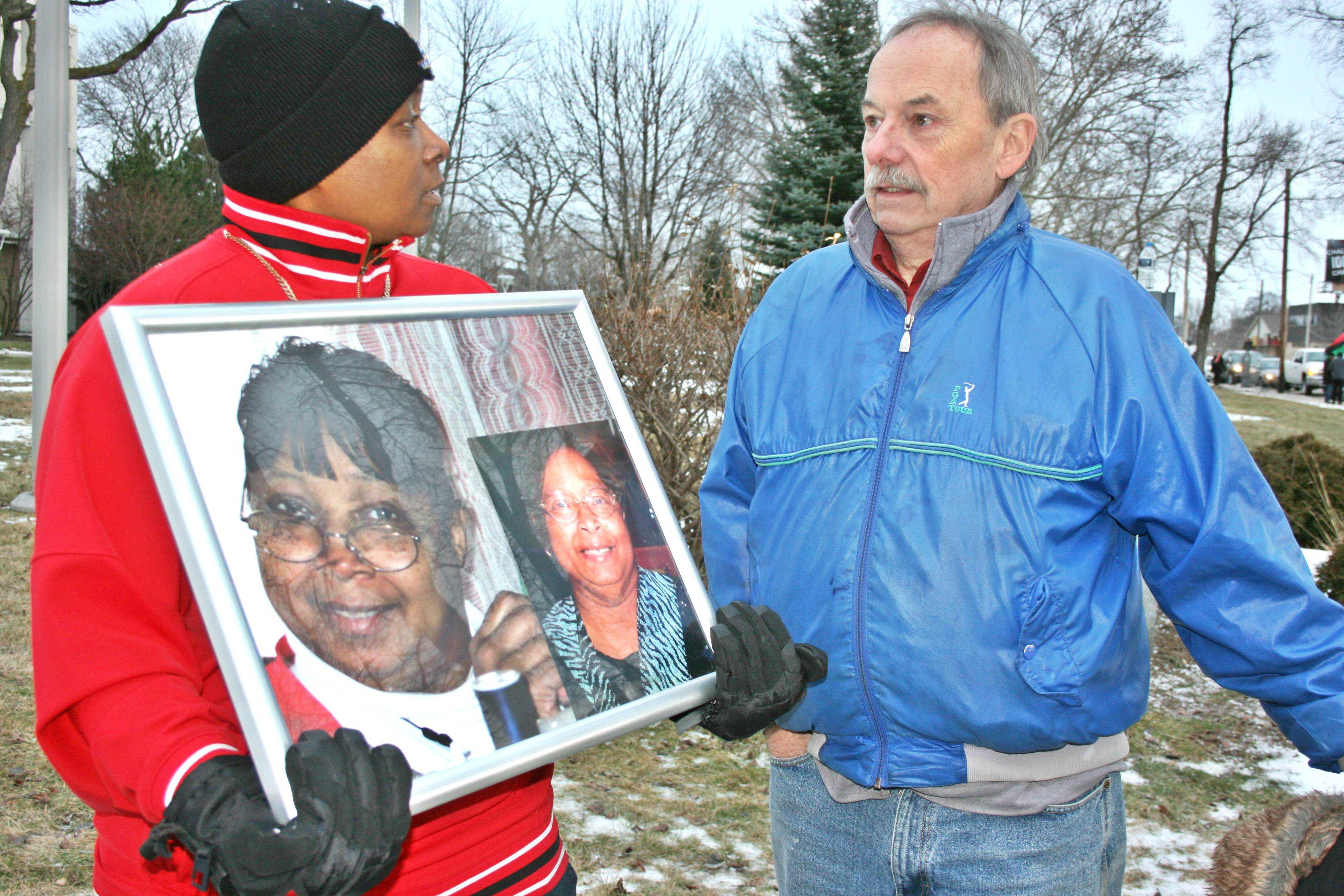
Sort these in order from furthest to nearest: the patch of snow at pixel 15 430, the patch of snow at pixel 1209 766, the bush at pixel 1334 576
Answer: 1. the patch of snow at pixel 15 430
2. the bush at pixel 1334 576
3. the patch of snow at pixel 1209 766

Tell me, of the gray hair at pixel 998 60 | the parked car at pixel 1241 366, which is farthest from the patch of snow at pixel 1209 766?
the parked car at pixel 1241 366

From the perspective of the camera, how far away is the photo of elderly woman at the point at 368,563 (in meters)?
1.17

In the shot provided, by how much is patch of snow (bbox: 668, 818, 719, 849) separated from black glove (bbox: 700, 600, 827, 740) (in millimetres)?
2723

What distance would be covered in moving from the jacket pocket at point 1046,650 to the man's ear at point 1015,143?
847 millimetres

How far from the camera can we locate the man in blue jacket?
174 centimetres

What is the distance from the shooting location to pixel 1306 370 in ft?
132

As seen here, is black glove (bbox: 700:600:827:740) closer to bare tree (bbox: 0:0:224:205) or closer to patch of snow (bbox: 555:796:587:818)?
patch of snow (bbox: 555:796:587:818)

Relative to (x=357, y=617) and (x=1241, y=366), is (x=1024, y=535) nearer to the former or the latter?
(x=357, y=617)

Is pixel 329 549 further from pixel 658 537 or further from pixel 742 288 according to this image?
pixel 742 288

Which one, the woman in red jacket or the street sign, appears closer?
the woman in red jacket

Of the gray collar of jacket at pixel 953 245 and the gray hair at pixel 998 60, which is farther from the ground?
the gray hair at pixel 998 60

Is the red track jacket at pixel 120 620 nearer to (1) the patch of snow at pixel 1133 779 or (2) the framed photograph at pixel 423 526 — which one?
(2) the framed photograph at pixel 423 526

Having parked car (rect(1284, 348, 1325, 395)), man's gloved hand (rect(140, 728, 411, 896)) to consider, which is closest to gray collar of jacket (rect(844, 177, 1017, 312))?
man's gloved hand (rect(140, 728, 411, 896))

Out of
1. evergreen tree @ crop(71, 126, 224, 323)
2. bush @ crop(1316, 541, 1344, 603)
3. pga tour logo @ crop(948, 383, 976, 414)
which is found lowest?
bush @ crop(1316, 541, 1344, 603)
